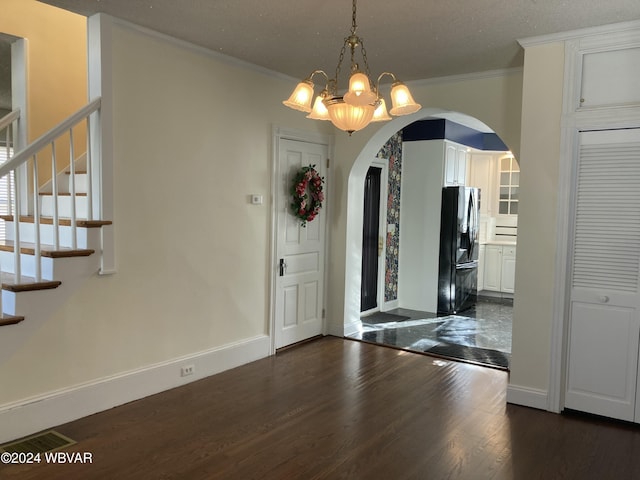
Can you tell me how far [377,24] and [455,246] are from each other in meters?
3.96

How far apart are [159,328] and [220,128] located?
5.76 ft

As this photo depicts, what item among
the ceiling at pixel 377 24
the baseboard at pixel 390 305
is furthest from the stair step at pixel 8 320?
the baseboard at pixel 390 305

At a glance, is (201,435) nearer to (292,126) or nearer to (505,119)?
(292,126)

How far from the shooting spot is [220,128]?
14.3ft

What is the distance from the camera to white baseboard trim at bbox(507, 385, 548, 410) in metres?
3.79

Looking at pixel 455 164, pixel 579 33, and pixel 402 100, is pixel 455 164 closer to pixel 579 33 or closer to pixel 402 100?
pixel 579 33

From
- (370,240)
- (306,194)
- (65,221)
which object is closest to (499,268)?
(370,240)

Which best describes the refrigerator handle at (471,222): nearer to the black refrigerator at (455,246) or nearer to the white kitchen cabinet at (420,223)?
the black refrigerator at (455,246)

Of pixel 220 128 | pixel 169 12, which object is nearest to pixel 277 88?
pixel 220 128

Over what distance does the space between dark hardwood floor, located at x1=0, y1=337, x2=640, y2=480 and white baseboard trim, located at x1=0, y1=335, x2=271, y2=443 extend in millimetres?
85

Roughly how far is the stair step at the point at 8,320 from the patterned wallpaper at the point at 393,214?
4921mm

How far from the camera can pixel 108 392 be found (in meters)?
3.60

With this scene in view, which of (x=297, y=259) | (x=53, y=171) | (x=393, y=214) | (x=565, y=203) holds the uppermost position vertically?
(x=53, y=171)

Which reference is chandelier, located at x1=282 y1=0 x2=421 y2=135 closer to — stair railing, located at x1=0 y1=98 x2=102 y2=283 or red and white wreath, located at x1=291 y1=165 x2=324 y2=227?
stair railing, located at x1=0 y1=98 x2=102 y2=283
